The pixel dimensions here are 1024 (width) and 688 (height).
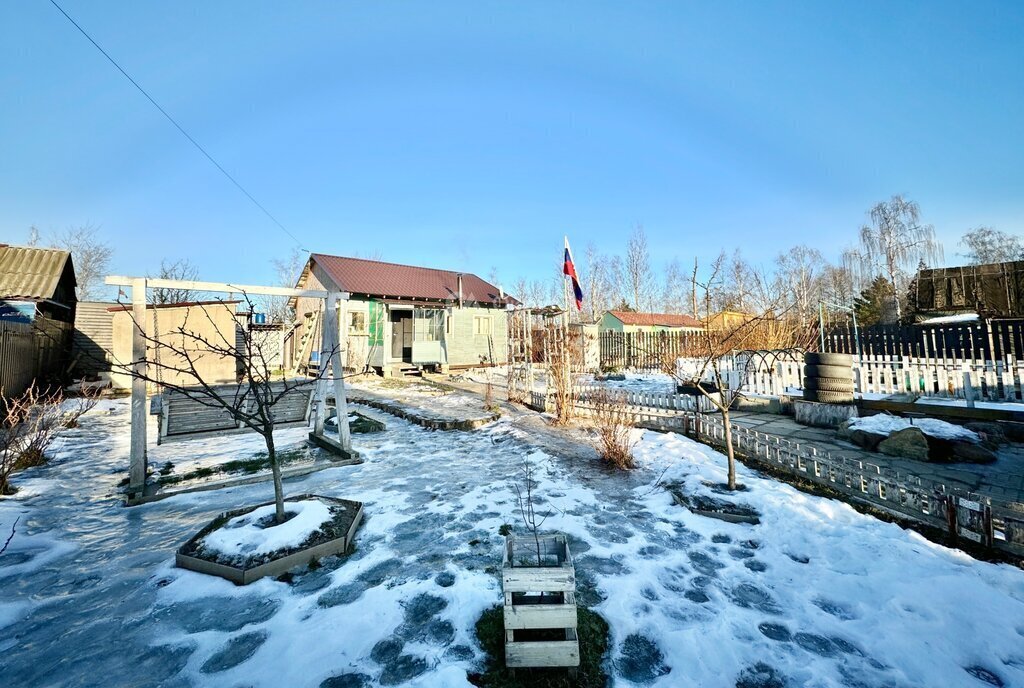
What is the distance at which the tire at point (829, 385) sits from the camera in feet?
25.1

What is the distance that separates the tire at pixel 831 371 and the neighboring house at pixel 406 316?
1275cm

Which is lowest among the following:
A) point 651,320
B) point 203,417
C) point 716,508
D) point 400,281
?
point 716,508

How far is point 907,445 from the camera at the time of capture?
541 centimetres

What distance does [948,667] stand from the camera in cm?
209

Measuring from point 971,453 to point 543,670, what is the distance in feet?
21.6

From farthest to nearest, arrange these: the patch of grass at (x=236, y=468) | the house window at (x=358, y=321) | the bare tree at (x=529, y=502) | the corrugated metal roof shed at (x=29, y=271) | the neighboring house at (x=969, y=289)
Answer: the neighboring house at (x=969, y=289) < the house window at (x=358, y=321) < the corrugated metal roof shed at (x=29, y=271) < the patch of grass at (x=236, y=468) < the bare tree at (x=529, y=502)

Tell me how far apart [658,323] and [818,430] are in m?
25.1

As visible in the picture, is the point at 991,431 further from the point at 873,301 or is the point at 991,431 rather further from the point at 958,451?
the point at 873,301

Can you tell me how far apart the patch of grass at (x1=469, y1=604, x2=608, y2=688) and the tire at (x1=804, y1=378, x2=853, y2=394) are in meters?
7.82

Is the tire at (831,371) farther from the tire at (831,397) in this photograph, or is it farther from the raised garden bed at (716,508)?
the raised garden bed at (716,508)

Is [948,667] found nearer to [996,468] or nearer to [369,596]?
[369,596]

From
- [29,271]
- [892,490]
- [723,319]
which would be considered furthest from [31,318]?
[723,319]

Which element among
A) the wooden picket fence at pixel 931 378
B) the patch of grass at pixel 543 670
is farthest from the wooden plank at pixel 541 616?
the wooden picket fence at pixel 931 378

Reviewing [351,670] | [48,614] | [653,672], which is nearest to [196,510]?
[48,614]
